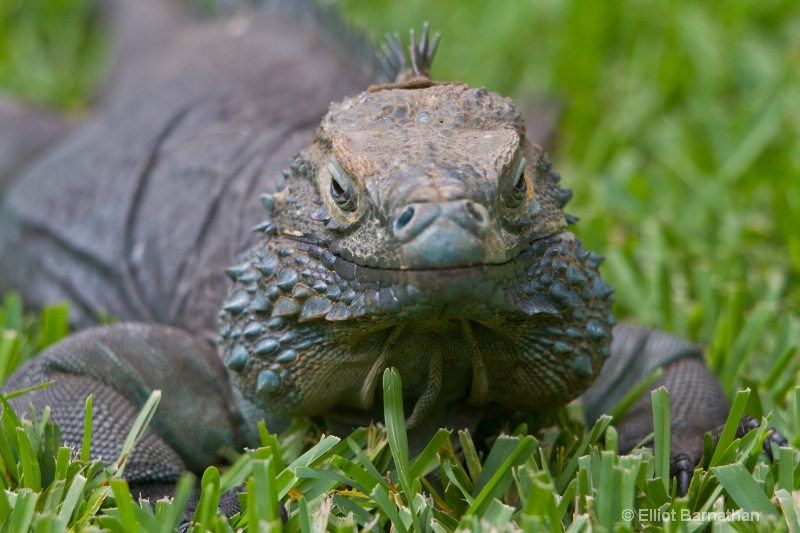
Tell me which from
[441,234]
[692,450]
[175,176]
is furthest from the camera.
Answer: [175,176]

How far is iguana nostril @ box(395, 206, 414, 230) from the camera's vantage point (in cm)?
269

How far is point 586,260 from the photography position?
3260 millimetres

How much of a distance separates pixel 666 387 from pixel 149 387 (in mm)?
1975

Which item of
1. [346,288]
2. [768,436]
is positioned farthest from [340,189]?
[768,436]

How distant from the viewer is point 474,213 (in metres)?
2.71

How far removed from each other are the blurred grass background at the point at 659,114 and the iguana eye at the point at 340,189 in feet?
6.91

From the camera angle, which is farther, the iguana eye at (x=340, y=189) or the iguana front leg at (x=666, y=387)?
the iguana front leg at (x=666, y=387)

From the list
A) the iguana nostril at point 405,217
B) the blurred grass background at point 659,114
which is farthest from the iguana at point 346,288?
the blurred grass background at point 659,114

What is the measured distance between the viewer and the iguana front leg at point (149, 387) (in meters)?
3.67

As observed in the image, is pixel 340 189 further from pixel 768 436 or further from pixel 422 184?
pixel 768 436

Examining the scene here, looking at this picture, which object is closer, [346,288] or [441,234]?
[441,234]

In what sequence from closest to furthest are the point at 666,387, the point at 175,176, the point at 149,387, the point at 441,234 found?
the point at 441,234 < the point at 149,387 < the point at 666,387 < the point at 175,176

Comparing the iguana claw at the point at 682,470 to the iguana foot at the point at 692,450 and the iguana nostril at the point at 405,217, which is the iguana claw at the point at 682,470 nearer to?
the iguana foot at the point at 692,450

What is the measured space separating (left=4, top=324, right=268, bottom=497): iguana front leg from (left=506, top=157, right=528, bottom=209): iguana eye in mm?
1436
